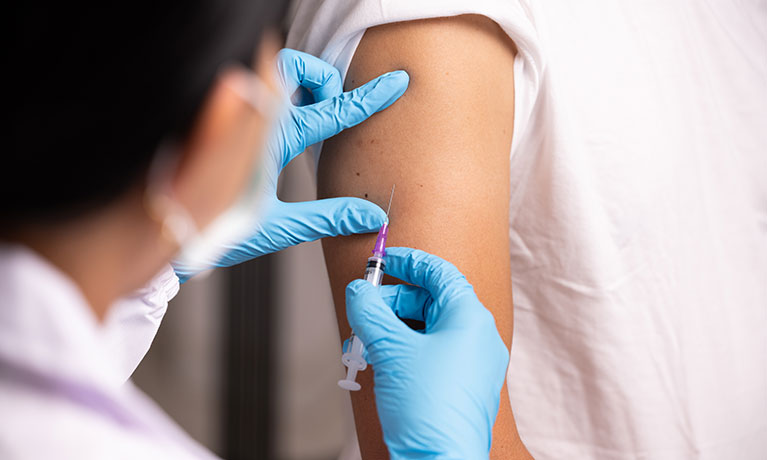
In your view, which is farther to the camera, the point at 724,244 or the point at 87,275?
the point at 724,244

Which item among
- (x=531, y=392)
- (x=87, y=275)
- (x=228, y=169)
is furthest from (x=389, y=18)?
(x=531, y=392)

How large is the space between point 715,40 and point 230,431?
6.94 feet

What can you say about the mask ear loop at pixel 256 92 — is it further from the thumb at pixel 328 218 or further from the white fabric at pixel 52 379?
the thumb at pixel 328 218

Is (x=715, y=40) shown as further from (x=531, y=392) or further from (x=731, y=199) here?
(x=531, y=392)

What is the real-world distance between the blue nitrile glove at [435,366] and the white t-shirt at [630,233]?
228 mm

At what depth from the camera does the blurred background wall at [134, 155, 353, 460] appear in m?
2.30

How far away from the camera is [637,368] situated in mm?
989

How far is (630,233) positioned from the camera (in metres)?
0.97

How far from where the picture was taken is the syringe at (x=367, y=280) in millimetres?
834

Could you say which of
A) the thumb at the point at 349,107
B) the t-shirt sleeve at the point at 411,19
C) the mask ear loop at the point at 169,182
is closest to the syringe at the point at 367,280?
the thumb at the point at 349,107

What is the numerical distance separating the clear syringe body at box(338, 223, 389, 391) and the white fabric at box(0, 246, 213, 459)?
1.30ft

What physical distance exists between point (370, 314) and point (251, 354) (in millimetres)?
1668

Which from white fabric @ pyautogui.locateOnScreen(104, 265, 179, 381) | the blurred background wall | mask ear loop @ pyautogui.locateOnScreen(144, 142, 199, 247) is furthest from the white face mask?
the blurred background wall

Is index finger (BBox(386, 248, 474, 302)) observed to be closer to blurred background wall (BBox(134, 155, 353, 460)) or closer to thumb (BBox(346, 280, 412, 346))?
thumb (BBox(346, 280, 412, 346))
